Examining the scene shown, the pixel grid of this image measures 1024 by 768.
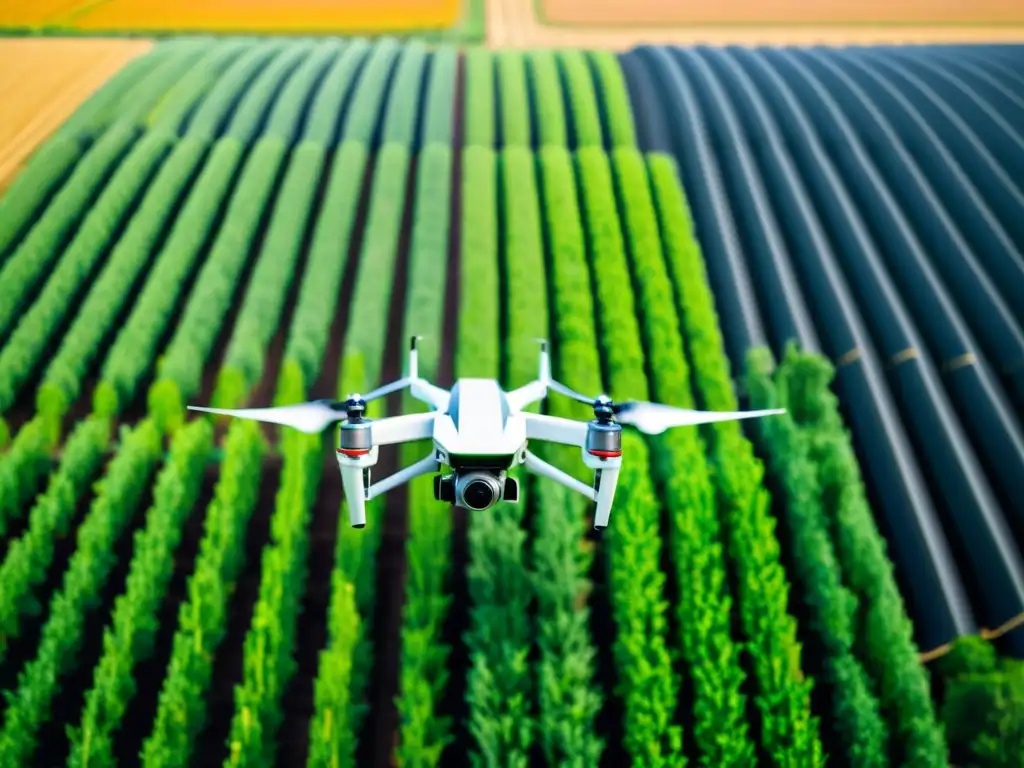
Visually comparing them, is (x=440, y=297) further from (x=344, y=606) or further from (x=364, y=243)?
(x=344, y=606)

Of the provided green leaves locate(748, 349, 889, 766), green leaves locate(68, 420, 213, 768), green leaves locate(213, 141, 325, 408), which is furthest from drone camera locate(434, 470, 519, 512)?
green leaves locate(213, 141, 325, 408)

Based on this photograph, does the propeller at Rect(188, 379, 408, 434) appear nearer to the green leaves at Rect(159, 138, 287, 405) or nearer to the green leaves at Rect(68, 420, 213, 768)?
the green leaves at Rect(68, 420, 213, 768)

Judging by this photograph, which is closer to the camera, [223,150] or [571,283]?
[571,283]

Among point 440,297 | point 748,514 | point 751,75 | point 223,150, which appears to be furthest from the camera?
point 751,75

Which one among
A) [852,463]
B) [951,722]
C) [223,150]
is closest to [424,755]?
[951,722]

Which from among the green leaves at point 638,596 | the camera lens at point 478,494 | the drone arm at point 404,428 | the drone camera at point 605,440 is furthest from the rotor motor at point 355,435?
the green leaves at point 638,596

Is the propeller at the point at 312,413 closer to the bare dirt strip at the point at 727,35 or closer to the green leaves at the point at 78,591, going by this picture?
the green leaves at the point at 78,591
